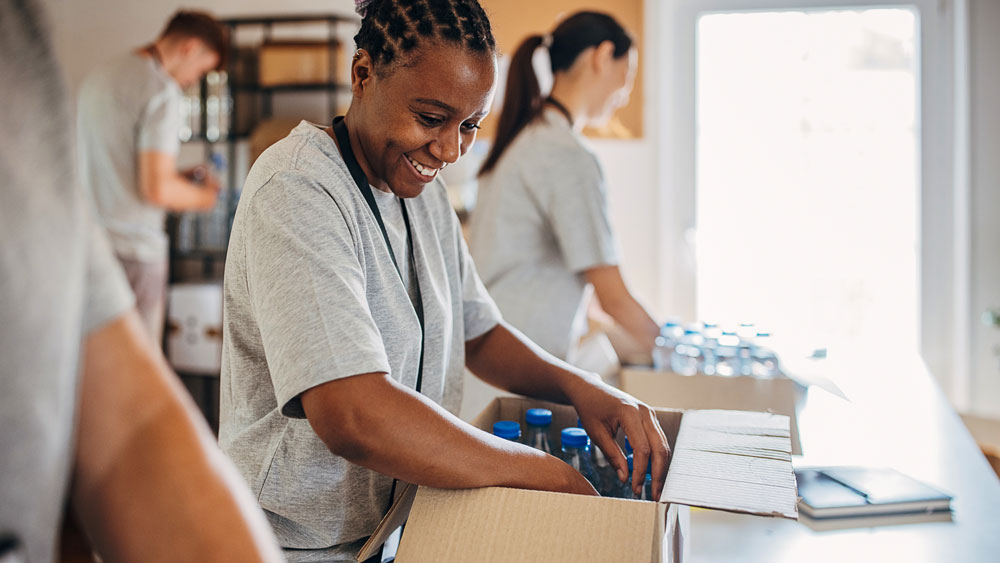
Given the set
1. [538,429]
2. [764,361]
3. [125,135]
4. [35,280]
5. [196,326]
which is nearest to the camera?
[35,280]

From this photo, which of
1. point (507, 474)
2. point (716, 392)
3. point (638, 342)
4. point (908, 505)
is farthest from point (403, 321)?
point (638, 342)

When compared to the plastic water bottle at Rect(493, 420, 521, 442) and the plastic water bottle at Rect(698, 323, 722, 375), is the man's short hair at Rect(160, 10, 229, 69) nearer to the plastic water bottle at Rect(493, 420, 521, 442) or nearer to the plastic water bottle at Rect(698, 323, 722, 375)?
the plastic water bottle at Rect(698, 323, 722, 375)

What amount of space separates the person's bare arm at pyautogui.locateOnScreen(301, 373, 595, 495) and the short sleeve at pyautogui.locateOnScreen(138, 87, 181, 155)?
2.38 meters

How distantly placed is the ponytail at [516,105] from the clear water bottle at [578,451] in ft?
3.44

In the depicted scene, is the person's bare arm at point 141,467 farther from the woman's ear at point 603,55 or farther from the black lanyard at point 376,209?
the woman's ear at point 603,55

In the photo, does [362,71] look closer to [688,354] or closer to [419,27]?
[419,27]

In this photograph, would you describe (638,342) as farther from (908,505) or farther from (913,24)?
(913,24)

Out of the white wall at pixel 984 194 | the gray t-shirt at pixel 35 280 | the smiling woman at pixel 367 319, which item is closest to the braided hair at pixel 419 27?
the smiling woman at pixel 367 319

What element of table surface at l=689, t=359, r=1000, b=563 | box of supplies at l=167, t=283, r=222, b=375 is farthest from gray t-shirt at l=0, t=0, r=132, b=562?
box of supplies at l=167, t=283, r=222, b=375

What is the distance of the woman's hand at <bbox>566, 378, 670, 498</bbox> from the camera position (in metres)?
0.95

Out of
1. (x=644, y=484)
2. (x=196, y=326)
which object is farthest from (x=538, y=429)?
(x=196, y=326)

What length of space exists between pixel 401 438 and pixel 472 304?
44 centimetres

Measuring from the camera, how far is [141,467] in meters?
0.46

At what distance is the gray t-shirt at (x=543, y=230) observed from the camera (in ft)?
5.90
